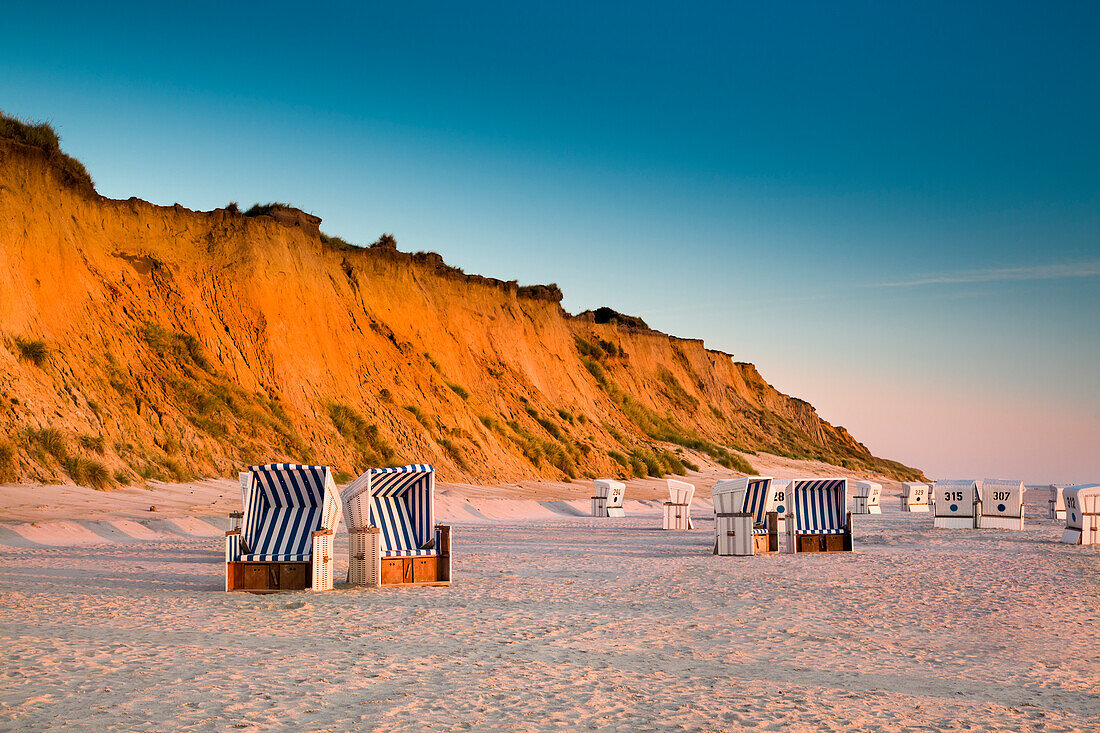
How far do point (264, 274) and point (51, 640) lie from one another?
94.9 ft

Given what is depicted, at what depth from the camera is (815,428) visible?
87.8 meters

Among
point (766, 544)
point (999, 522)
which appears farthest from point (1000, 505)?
point (766, 544)

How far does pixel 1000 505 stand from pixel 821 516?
11.1m

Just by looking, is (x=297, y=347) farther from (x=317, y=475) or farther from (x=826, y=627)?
(x=826, y=627)

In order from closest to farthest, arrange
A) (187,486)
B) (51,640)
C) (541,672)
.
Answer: (541,672) → (51,640) → (187,486)

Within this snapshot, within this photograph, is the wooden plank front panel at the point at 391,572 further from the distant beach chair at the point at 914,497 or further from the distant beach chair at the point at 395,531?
the distant beach chair at the point at 914,497

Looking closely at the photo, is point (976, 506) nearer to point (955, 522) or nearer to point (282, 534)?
point (955, 522)

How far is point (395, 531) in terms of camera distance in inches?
498

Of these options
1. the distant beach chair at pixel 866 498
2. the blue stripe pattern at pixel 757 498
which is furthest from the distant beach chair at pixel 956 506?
the distant beach chair at pixel 866 498

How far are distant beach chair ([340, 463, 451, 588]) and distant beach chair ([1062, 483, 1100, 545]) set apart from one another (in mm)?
14828

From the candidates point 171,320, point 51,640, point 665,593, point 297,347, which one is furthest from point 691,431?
point 51,640

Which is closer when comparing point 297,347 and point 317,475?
point 317,475

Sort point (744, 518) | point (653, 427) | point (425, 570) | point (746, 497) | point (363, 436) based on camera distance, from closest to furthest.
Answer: point (425, 570)
point (744, 518)
point (746, 497)
point (363, 436)
point (653, 427)

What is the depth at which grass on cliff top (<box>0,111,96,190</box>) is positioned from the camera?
2895 cm
